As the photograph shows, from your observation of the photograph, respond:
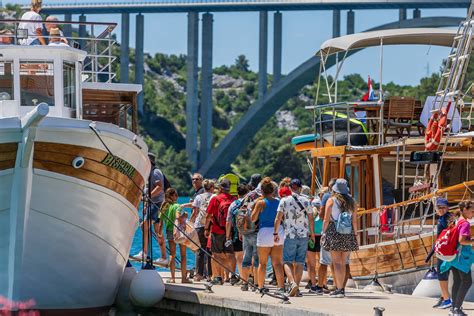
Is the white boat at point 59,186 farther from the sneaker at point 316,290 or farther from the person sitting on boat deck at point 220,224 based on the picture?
the sneaker at point 316,290

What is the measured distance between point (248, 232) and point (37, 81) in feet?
11.2

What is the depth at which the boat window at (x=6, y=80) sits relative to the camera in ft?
59.7

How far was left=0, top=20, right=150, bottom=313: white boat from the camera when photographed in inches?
661

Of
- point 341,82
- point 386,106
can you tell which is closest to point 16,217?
point 386,106

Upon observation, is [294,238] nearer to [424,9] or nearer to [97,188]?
[97,188]

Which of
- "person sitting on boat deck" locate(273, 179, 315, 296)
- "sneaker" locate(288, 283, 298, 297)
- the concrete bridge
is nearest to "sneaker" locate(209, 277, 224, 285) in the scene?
"person sitting on boat deck" locate(273, 179, 315, 296)

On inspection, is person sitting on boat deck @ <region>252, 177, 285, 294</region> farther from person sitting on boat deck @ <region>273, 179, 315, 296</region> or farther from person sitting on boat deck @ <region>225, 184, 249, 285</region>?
person sitting on boat deck @ <region>225, 184, 249, 285</region>

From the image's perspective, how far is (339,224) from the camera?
57.2ft

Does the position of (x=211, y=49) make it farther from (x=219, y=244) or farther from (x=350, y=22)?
(x=219, y=244)

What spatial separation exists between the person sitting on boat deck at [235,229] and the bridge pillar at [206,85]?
64.1 m

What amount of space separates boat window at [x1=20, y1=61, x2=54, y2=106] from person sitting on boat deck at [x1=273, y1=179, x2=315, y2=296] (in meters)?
3.41

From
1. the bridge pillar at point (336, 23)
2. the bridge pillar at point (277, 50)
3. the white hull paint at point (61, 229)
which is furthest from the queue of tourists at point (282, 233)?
the bridge pillar at point (277, 50)

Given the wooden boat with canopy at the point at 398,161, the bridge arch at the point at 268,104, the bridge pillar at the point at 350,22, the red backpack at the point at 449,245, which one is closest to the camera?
the red backpack at the point at 449,245

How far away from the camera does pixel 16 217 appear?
16.9m
